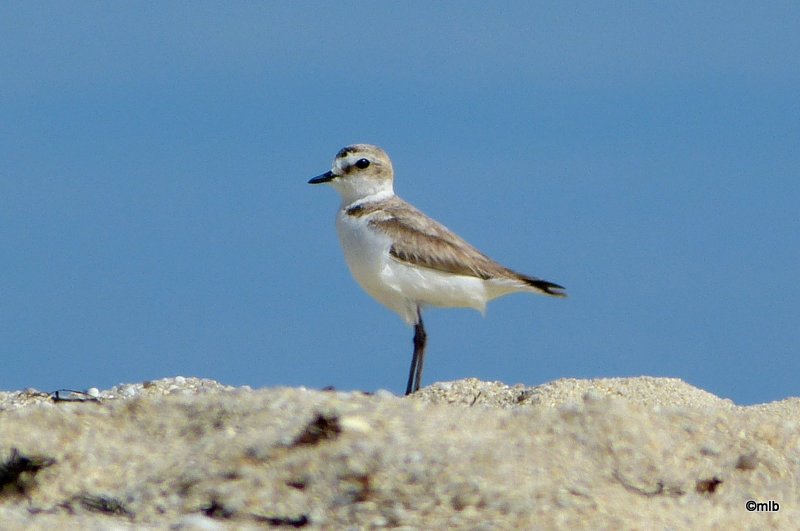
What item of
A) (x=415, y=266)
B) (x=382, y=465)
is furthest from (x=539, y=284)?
(x=382, y=465)

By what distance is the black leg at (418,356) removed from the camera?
37.3 feet

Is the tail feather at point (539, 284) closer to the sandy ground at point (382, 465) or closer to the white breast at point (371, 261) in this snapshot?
the white breast at point (371, 261)

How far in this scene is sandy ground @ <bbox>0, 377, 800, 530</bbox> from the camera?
17.0 ft

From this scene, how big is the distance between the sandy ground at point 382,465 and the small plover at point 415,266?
4466 mm

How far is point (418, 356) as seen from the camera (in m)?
11.4

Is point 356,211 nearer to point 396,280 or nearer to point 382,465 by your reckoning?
point 396,280

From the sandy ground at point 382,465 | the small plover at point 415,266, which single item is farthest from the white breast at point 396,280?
the sandy ground at point 382,465

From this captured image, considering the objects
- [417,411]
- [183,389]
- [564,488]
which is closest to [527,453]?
[564,488]

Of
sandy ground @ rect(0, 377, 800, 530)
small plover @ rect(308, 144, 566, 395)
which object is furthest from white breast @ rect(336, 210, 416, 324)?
sandy ground @ rect(0, 377, 800, 530)

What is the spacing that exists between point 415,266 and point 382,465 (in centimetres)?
571

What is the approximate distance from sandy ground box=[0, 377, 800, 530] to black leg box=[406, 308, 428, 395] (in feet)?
15.7

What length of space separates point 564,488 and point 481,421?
84cm

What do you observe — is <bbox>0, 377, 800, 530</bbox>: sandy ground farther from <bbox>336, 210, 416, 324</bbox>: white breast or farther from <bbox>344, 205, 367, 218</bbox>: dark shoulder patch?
<bbox>344, 205, 367, 218</bbox>: dark shoulder patch

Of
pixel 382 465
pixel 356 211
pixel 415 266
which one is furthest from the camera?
pixel 356 211
